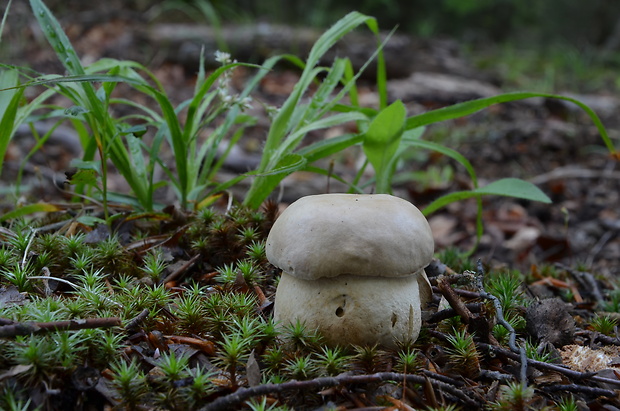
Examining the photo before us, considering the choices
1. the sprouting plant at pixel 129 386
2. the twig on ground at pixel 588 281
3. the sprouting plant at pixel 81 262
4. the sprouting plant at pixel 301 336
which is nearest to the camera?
the sprouting plant at pixel 129 386

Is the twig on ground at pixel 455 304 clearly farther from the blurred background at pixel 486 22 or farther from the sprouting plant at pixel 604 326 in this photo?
the blurred background at pixel 486 22

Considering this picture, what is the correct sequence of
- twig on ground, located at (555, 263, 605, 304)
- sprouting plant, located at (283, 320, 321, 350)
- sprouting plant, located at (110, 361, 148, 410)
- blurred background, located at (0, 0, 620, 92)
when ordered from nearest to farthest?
1. sprouting plant, located at (110, 361, 148, 410)
2. sprouting plant, located at (283, 320, 321, 350)
3. twig on ground, located at (555, 263, 605, 304)
4. blurred background, located at (0, 0, 620, 92)

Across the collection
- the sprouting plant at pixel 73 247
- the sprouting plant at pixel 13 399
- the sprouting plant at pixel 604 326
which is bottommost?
the sprouting plant at pixel 604 326

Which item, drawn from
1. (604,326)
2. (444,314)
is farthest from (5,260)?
(604,326)

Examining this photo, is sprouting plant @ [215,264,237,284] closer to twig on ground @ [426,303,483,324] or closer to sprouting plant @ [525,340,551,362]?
twig on ground @ [426,303,483,324]

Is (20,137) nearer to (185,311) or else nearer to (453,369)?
(185,311)

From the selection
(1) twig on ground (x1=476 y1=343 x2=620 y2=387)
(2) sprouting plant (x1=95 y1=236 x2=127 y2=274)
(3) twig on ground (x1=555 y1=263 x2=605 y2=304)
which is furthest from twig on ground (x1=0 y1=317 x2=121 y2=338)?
(3) twig on ground (x1=555 y1=263 x2=605 y2=304)

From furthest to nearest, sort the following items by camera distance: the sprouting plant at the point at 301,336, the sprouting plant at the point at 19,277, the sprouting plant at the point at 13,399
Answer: the sprouting plant at the point at 19,277 < the sprouting plant at the point at 301,336 < the sprouting plant at the point at 13,399

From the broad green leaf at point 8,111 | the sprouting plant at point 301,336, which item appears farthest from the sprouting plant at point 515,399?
the broad green leaf at point 8,111

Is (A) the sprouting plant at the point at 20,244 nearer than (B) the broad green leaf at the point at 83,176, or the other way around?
(A) the sprouting plant at the point at 20,244
